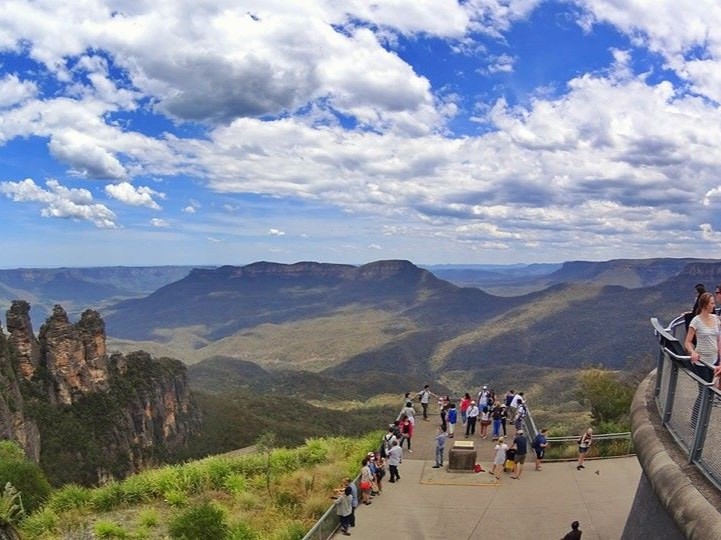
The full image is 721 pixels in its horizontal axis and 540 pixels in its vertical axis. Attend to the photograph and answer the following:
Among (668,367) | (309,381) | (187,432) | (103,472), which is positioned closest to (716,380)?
(668,367)

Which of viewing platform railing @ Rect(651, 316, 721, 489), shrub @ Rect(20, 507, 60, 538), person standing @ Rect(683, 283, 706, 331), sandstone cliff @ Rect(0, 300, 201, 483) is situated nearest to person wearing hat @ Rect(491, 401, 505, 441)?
Result: person standing @ Rect(683, 283, 706, 331)

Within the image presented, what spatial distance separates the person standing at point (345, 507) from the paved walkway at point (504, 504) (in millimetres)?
340

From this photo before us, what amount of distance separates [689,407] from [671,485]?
148 cm

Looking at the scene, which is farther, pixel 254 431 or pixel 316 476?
pixel 254 431

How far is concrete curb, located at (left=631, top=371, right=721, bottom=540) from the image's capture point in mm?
5777

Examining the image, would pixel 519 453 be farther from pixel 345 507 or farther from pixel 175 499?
pixel 175 499

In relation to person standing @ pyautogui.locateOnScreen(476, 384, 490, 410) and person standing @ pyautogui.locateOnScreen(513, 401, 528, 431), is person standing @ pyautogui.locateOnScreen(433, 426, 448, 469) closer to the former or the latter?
person standing @ pyautogui.locateOnScreen(513, 401, 528, 431)

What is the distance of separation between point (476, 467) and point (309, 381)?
147746mm

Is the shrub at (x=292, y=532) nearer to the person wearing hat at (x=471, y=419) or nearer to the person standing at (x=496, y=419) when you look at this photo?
the person standing at (x=496, y=419)

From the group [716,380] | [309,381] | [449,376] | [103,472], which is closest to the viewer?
[716,380]

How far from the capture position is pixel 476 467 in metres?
19.1

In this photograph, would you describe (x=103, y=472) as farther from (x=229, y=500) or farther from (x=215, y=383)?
(x=215, y=383)

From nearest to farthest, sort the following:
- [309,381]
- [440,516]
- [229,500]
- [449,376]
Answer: [440,516], [229,500], [309,381], [449,376]

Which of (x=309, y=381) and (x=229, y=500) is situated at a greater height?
(x=229, y=500)
